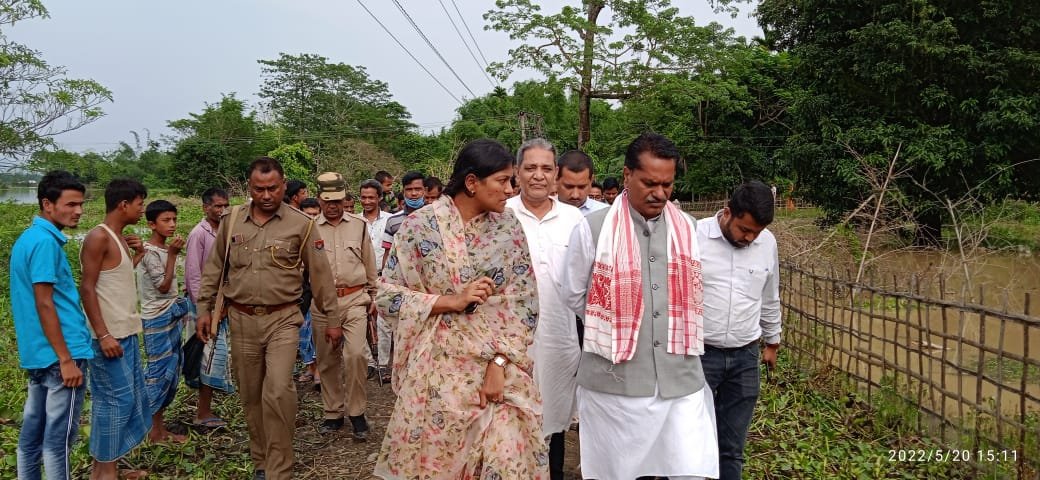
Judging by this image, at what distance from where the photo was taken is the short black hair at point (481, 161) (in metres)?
2.68

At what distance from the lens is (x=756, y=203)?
10.2 ft

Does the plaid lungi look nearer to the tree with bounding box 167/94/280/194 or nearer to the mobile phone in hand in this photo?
the mobile phone in hand

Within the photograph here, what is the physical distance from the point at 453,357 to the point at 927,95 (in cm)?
1751

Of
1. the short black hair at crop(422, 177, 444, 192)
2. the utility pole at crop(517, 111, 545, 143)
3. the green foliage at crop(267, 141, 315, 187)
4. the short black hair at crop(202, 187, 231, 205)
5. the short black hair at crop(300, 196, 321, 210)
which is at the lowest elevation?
the short black hair at crop(300, 196, 321, 210)

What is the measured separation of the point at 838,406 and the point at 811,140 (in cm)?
1578

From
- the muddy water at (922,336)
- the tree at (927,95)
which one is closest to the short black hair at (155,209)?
the muddy water at (922,336)

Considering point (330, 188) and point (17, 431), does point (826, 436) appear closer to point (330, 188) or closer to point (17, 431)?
point (330, 188)

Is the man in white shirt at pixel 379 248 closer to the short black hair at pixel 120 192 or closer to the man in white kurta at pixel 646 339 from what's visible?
the short black hair at pixel 120 192

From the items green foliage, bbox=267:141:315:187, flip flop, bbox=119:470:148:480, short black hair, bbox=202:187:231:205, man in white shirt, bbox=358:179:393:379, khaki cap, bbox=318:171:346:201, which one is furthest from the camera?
green foliage, bbox=267:141:315:187

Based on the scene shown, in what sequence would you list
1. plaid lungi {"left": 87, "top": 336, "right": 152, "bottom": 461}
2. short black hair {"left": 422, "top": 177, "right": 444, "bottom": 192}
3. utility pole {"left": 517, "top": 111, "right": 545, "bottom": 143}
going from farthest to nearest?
utility pole {"left": 517, "top": 111, "right": 545, "bottom": 143} → short black hair {"left": 422, "top": 177, "right": 444, "bottom": 192} → plaid lungi {"left": 87, "top": 336, "right": 152, "bottom": 461}

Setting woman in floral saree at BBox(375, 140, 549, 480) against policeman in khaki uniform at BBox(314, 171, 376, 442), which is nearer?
woman in floral saree at BBox(375, 140, 549, 480)

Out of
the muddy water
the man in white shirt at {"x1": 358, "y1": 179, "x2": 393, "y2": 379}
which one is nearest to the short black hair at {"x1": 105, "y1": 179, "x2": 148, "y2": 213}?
the man in white shirt at {"x1": 358, "y1": 179, "x2": 393, "y2": 379}

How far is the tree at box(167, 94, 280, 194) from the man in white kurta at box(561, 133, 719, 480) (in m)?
35.8

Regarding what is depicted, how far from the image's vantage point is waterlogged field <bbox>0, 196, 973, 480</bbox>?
4.20 meters
